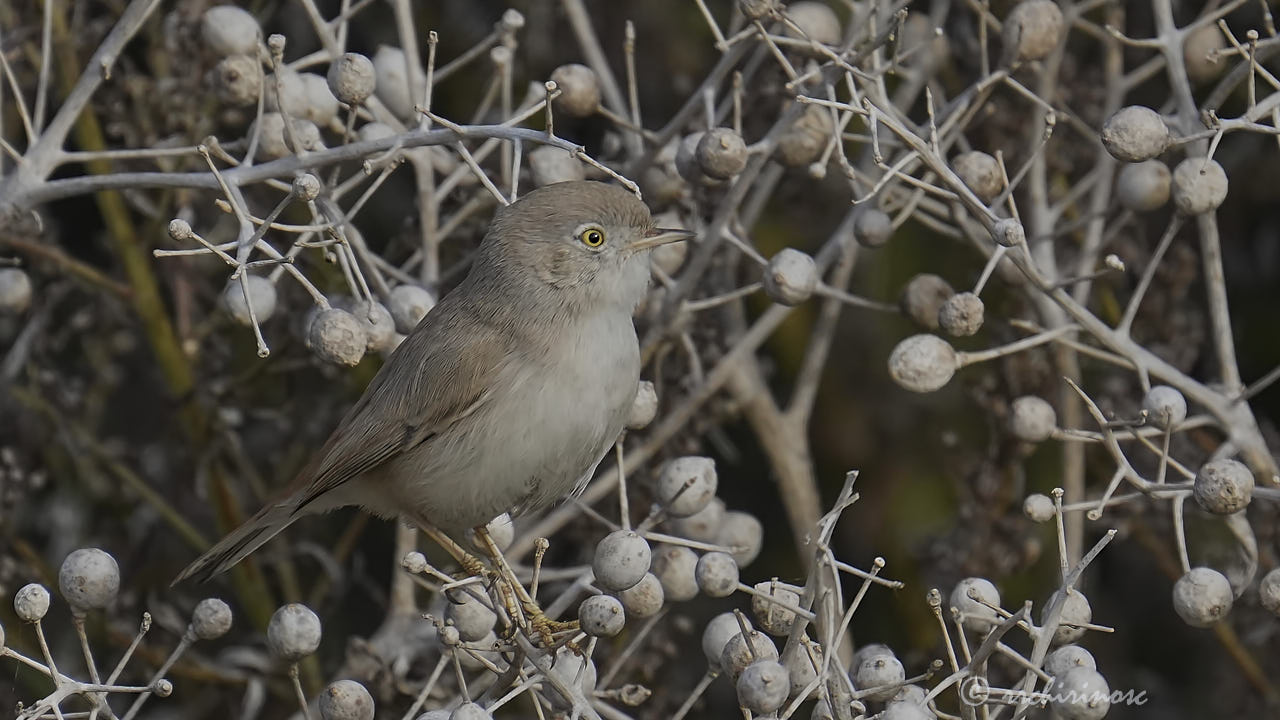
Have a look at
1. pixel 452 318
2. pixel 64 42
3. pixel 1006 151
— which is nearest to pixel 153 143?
pixel 64 42

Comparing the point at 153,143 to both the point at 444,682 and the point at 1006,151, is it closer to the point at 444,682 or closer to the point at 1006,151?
the point at 444,682

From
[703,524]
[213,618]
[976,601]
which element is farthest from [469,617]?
[976,601]

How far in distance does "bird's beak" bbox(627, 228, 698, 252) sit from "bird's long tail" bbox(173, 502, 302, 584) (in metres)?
1.08

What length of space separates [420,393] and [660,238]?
68cm

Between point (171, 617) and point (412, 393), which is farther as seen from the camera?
point (171, 617)

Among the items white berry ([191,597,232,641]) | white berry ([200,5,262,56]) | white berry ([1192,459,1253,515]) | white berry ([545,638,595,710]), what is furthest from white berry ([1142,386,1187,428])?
white berry ([200,5,262,56])

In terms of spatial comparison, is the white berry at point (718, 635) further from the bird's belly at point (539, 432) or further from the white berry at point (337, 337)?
the white berry at point (337, 337)

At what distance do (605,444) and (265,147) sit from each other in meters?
1.02

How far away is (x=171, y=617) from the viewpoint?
4.37 meters

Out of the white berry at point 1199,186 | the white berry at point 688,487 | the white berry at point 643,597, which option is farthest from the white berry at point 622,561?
the white berry at point 1199,186

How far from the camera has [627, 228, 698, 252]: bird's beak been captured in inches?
143

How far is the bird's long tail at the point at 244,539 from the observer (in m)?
3.79

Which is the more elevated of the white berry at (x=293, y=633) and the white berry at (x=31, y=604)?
the white berry at (x=31, y=604)

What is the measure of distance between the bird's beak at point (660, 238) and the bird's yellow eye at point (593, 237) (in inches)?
2.8
